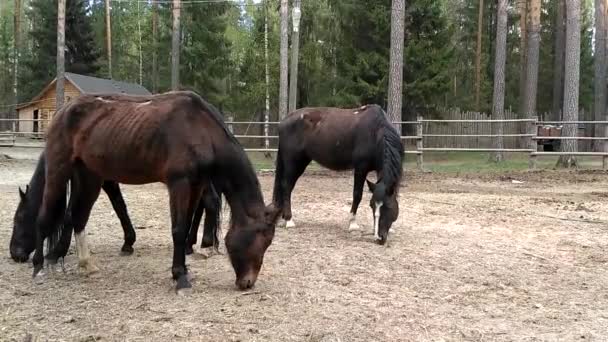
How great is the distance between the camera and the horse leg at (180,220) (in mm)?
4496

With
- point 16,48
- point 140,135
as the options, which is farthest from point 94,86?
point 140,135

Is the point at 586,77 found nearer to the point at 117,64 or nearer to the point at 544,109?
the point at 544,109

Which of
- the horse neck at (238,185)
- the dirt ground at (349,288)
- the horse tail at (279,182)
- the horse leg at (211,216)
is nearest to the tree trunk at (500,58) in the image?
the dirt ground at (349,288)

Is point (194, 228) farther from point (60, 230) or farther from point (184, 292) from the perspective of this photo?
point (184, 292)

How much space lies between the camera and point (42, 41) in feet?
126

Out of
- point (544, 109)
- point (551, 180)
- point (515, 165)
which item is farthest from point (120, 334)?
point (544, 109)

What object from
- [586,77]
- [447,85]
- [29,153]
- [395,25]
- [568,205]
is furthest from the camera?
[586,77]

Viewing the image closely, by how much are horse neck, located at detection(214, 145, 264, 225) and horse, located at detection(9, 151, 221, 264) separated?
1.60 ft

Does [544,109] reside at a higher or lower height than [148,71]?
lower

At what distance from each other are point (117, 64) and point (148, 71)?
2431mm

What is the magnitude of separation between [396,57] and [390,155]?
11286mm

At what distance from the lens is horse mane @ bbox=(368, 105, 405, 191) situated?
22.1ft

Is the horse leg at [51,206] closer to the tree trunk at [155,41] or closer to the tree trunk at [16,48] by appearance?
the tree trunk at [155,41]

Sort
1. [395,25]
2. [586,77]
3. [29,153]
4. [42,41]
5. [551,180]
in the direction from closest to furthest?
[551,180], [395,25], [29,153], [586,77], [42,41]
